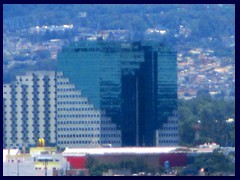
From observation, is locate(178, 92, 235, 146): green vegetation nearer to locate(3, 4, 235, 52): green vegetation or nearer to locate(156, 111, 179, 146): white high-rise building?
locate(156, 111, 179, 146): white high-rise building

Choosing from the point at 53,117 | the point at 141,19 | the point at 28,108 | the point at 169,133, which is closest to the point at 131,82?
the point at 169,133

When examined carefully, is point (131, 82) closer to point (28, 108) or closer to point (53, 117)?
point (53, 117)

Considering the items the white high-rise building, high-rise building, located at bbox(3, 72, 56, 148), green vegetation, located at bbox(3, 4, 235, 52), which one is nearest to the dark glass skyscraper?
the white high-rise building

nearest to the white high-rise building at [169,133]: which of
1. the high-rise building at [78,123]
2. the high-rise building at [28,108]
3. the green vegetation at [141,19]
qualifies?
the high-rise building at [78,123]

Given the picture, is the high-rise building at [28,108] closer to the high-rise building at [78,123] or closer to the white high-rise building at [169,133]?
the high-rise building at [78,123]

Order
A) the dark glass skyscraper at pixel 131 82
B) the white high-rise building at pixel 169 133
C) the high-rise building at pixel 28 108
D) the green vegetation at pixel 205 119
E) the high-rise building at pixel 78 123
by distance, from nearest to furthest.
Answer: the green vegetation at pixel 205 119 < the high-rise building at pixel 28 108 < the white high-rise building at pixel 169 133 < the high-rise building at pixel 78 123 < the dark glass skyscraper at pixel 131 82

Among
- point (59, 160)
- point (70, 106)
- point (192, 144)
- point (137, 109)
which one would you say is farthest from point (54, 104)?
point (59, 160)
